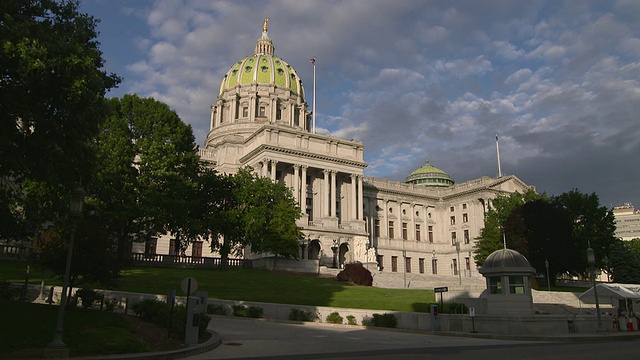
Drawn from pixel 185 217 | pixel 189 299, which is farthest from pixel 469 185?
pixel 189 299

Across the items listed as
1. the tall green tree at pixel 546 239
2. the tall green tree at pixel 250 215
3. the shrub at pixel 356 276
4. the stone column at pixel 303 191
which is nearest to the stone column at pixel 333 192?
the stone column at pixel 303 191

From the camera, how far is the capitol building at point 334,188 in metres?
73.4

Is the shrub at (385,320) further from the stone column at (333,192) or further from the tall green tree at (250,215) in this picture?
the stone column at (333,192)

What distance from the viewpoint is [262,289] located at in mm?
38469

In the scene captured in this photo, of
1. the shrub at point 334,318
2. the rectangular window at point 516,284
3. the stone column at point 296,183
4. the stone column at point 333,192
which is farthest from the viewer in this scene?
the stone column at point 333,192

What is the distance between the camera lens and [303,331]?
25.0 meters

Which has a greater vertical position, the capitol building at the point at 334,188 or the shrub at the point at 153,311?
the capitol building at the point at 334,188

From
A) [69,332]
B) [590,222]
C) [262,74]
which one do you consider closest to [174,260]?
[69,332]

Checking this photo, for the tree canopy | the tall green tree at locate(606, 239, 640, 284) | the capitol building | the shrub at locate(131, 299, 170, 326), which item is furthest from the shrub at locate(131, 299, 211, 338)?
the tall green tree at locate(606, 239, 640, 284)

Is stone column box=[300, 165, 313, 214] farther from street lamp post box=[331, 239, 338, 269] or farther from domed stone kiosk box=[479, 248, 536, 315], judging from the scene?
domed stone kiosk box=[479, 248, 536, 315]

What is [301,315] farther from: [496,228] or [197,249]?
[496,228]

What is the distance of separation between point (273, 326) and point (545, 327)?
1431cm

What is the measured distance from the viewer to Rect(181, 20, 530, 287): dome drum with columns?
240 feet

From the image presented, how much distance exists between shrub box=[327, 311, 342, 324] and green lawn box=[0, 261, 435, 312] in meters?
3.53
